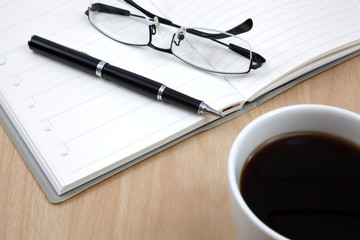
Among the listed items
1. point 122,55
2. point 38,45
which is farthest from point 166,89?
point 38,45

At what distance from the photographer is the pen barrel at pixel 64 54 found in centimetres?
75

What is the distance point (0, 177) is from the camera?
67 cm

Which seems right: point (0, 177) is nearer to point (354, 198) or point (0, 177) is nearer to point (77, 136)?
point (77, 136)

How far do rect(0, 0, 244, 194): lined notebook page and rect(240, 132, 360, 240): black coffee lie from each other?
21cm

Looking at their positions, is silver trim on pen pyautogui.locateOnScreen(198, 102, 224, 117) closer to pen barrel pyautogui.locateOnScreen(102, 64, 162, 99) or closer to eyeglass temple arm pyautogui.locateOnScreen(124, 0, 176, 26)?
pen barrel pyautogui.locateOnScreen(102, 64, 162, 99)

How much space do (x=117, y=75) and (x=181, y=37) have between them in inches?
5.9

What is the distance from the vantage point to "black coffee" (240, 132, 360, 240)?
45 centimetres

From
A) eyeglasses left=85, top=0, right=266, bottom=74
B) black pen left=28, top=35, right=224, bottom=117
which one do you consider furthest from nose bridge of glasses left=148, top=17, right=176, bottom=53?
black pen left=28, top=35, right=224, bottom=117

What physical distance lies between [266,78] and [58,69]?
14.2 inches

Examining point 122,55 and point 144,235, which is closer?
point 144,235

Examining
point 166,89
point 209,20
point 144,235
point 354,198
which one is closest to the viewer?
point 354,198

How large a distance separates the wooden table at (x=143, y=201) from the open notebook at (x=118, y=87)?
0.02 meters

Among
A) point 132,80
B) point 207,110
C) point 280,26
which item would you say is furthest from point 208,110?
point 280,26

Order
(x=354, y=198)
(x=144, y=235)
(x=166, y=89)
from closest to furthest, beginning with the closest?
(x=354, y=198) → (x=144, y=235) → (x=166, y=89)
